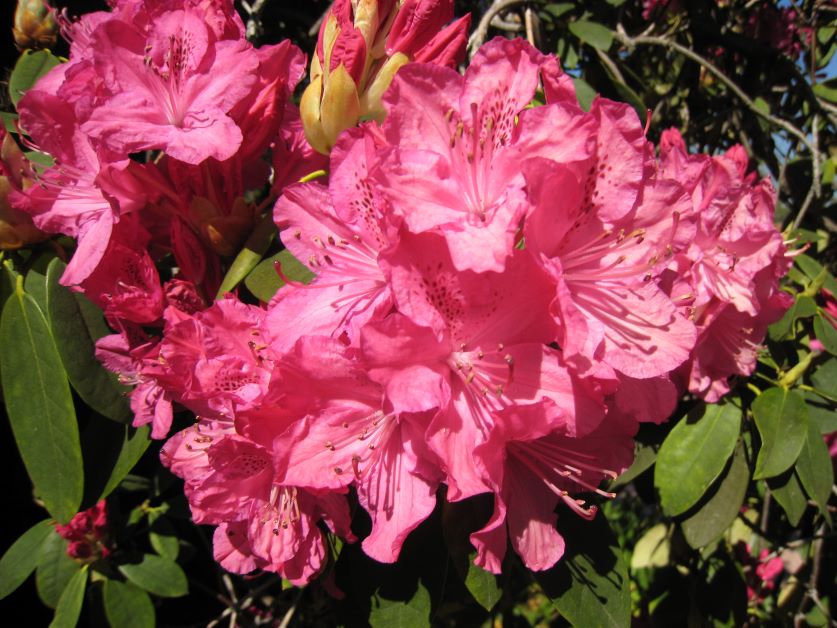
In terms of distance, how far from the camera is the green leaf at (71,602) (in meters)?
1.46

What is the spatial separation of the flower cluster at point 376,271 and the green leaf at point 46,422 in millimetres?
89

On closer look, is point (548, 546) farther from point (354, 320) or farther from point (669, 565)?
point (669, 565)

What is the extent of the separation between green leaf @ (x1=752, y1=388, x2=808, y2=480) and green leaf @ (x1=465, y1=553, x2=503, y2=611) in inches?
22.5

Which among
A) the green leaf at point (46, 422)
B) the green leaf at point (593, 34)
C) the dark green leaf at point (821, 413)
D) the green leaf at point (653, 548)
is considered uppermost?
the green leaf at point (593, 34)

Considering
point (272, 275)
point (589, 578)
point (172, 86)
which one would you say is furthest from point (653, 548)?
point (172, 86)

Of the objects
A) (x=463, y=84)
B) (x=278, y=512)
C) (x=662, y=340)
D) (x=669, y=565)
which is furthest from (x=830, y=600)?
(x=463, y=84)

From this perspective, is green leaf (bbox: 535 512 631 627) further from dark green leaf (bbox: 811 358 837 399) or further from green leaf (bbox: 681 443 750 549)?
dark green leaf (bbox: 811 358 837 399)

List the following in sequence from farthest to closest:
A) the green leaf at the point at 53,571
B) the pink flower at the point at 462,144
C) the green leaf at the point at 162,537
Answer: the green leaf at the point at 162,537, the green leaf at the point at 53,571, the pink flower at the point at 462,144

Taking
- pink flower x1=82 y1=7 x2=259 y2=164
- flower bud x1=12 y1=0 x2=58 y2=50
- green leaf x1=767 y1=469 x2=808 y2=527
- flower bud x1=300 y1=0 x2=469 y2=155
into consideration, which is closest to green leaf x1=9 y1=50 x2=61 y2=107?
flower bud x1=12 y1=0 x2=58 y2=50

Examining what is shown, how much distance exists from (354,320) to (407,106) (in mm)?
277

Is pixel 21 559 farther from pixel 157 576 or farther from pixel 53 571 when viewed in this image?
pixel 157 576

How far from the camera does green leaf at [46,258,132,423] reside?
0.98 metres

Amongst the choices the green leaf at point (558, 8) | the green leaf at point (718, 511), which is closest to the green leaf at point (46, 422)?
the green leaf at point (718, 511)

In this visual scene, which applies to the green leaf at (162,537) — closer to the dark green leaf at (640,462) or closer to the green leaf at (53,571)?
the green leaf at (53,571)
